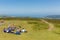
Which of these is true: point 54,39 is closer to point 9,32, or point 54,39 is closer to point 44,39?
point 44,39

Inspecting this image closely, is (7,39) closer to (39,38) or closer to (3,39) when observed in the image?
(3,39)

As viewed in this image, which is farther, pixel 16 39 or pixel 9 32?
pixel 9 32

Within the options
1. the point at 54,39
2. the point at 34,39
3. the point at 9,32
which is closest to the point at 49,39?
the point at 54,39

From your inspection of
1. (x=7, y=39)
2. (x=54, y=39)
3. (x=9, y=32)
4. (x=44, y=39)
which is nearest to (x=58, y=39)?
(x=54, y=39)

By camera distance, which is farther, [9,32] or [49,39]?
[9,32]

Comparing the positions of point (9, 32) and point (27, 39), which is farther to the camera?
point (9, 32)

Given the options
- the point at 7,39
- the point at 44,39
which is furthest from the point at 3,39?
the point at 44,39

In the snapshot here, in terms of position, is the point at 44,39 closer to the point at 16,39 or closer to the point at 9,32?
the point at 16,39
